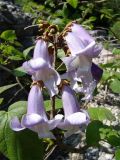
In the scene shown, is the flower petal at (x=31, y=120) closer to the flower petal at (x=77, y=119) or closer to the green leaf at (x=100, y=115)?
the flower petal at (x=77, y=119)

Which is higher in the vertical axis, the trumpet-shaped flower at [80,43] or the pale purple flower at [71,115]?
the trumpet-shaped flower at [80,43]

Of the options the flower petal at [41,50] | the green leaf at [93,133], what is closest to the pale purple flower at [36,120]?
the flower petal at [41,50]

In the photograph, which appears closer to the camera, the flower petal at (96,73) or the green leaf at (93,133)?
the flower petal at (96,73)

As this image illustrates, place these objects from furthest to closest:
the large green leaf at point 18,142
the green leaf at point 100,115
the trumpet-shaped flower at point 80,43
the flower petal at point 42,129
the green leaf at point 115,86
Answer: the green leaf at point 115,86
the green leaf at point 100,115
the large green leaf at point 18,142
the flower petal at point 42,129
the trumpet-shaped flower at point 80,43

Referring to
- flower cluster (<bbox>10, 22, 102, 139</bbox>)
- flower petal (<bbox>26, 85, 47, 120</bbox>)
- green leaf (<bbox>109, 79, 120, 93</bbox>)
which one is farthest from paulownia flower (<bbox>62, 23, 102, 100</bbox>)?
green leaf (<bbox>109, 79, 120, 93</bbox>)

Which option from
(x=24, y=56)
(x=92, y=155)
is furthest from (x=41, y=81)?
(x=92, y=155)

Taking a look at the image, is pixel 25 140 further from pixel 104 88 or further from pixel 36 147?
pixel 104 88

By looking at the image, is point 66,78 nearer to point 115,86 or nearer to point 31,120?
point 31,120
